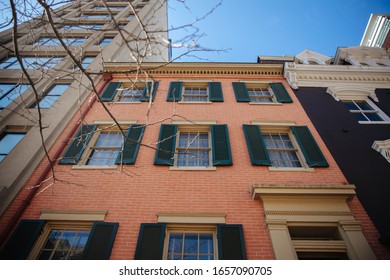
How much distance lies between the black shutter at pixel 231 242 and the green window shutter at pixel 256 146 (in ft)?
7.87

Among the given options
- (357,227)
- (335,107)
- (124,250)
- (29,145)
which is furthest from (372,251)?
(29,145)

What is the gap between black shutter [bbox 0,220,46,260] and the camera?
506 cm

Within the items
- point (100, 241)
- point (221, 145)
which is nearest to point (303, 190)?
point (221, 145)

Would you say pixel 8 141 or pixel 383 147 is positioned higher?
pixel 8 141

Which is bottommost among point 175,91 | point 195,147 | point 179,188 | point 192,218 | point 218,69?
point 192,218

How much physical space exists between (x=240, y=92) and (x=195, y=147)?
411 centimetres

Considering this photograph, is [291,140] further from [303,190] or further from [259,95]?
[259,95]

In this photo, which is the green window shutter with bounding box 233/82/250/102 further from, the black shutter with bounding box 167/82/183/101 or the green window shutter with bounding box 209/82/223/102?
the black shutter with bounding box 167/82/183/101

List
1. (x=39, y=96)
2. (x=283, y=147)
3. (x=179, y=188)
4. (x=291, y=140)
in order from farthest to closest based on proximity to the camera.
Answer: (x=291, y=140) → (x=283, y=147) → (x=179, y=188) → (x=39, y=96)

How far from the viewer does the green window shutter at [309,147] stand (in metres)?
7.32

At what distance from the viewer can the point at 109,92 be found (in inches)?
419

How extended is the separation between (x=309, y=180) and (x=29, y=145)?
9256 millimetres

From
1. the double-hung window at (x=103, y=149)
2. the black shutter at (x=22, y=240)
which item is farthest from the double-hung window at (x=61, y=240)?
the double-hung window at (x=103, y=149)

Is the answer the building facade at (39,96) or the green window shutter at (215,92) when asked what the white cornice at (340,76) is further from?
the building facade at (39,96)
